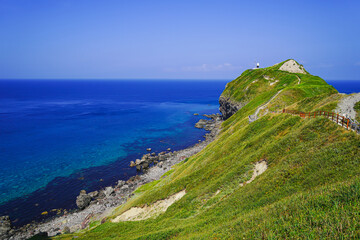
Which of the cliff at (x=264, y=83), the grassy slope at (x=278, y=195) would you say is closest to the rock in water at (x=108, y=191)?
the grassy slope at (x=278, y=195)

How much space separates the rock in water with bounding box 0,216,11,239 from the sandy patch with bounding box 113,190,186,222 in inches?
939

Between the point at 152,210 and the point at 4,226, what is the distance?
31912mm

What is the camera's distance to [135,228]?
88.5 ft

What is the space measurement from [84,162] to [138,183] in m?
26.9

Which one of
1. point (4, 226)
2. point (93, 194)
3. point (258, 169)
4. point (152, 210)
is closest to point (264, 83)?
point (258, 169)

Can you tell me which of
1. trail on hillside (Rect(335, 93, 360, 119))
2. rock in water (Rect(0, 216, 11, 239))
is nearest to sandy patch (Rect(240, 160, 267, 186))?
trail on hillside (Rect(335, 93, 360, 119))

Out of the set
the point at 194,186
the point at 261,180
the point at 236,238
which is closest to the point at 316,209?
the point at 236,238

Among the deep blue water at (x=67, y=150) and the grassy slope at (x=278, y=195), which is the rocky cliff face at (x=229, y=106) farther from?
the grassy slope at (x=278, y=195)

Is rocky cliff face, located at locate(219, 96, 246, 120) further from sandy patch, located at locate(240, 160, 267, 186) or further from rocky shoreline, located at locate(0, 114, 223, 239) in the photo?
sandy patch, located at locate(240, 160, 267, 186)

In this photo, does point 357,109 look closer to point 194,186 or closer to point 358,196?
point 358,196

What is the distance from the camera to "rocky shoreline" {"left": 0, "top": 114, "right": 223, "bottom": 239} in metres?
39.5

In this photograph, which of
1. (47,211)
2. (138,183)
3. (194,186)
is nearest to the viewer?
(194,186)

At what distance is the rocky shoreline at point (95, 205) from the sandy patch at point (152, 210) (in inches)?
317

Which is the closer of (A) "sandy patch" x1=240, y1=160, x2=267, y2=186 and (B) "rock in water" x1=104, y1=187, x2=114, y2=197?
(A) "sandy patch" x1=240, y1=160, x2=267, y2=186
